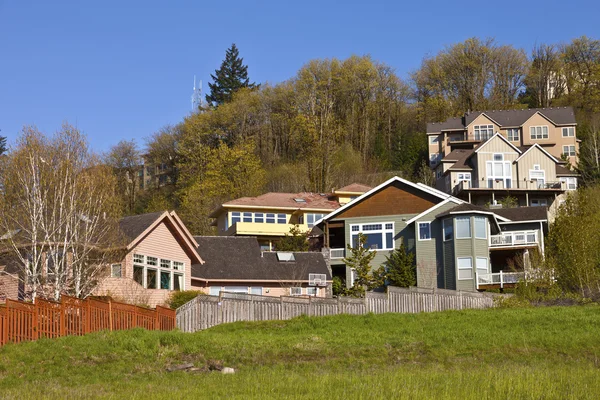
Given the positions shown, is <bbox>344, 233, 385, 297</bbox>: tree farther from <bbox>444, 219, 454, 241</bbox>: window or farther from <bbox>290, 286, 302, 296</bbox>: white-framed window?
<bbox>444, 219, 454, 241</bbox>: window

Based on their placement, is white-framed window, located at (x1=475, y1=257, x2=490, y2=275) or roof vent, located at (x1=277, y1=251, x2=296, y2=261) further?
white-framed window, located at (x1=475, y1=257, x2=490, y2=275)

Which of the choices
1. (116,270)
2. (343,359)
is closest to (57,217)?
(116,270)

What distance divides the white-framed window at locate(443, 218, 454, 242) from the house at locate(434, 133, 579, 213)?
62.6 feet

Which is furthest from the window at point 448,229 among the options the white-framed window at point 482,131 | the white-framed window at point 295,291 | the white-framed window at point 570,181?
the white-framed window at point 482,131

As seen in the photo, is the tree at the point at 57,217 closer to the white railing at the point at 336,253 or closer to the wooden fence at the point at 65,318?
the wooden fence at the point at 65,318

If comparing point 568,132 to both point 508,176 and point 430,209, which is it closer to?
point 508,176

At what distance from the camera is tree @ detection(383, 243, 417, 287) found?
52125mm

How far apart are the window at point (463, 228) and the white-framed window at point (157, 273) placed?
1734 cm

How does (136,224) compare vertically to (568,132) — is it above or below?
below

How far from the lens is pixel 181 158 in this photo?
93.8 meters

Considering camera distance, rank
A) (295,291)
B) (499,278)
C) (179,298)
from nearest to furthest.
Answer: (179,298)
(295,291)
(499,278)

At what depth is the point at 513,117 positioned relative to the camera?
84.4 meters

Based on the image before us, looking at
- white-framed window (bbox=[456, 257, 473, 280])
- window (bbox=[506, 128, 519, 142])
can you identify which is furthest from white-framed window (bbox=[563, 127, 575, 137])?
white-framed window (bbox=[456, 257, 473, 280])

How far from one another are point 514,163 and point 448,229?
81.7 feet
